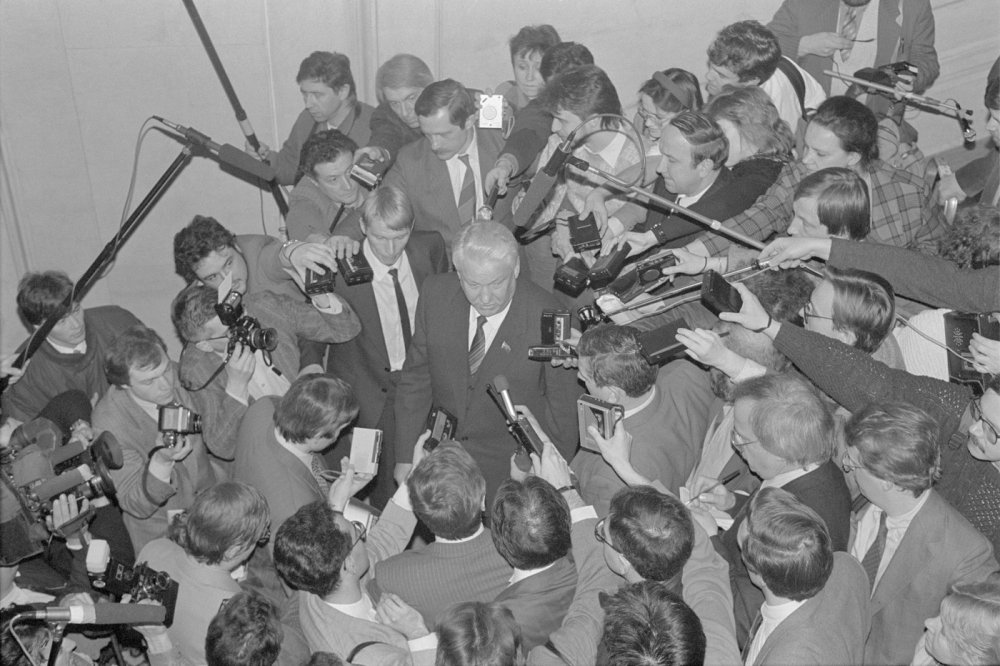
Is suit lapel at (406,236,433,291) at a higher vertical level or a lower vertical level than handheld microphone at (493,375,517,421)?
higher

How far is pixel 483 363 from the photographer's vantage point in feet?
11.3

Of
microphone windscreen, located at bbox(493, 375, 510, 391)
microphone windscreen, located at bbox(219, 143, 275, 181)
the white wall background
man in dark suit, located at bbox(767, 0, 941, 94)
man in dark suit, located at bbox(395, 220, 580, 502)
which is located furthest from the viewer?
the white wall background

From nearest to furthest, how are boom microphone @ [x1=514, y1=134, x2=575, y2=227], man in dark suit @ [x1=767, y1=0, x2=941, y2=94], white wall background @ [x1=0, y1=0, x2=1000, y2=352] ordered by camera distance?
boom microphone @ [x1=514, y1=134, x2=575, y2=227]
man in dark suit @ [x1=767, y1=0, x2=941, y2=94]
white wall background @ [x1=0, y1=0, x2=1000, y2=352]

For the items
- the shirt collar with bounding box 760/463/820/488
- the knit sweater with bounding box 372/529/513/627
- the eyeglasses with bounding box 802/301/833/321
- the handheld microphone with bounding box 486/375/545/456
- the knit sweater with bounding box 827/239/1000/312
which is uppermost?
the knit sweater with bounding box 827/239/1000/312

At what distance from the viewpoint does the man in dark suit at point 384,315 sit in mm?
3830

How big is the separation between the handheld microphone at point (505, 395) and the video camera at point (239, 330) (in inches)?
36.1

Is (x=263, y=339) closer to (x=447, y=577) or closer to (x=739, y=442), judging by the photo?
(x=447, y=577)

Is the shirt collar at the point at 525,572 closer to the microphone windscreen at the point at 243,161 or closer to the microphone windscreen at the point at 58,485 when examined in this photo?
the microphone windscreen at the point at 58,485

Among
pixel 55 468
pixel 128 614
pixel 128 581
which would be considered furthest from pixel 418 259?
pixel 128 614

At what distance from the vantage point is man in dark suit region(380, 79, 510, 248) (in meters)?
4.22

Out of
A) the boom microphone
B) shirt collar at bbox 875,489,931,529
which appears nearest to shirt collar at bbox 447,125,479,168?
the boom microphone

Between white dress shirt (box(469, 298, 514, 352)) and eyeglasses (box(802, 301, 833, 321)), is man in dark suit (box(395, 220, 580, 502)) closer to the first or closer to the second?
white dress shirt (box(469, 298, 514, 352))

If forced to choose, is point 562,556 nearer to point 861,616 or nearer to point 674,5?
point 861,616

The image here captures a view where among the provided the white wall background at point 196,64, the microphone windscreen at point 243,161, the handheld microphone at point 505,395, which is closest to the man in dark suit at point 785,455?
the handheld microphone at point 505,395
